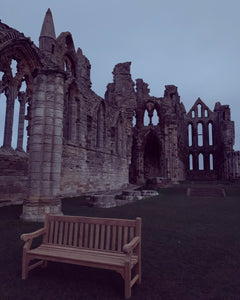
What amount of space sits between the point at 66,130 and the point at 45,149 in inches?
293

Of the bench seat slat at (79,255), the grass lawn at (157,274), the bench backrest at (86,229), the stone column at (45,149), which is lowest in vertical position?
the grass lawn at (157,274)

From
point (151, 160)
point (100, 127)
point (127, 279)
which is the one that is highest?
point (100, 127)

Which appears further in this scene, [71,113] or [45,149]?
[71,113]

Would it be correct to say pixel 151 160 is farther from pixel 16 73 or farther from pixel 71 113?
pixel 16 73

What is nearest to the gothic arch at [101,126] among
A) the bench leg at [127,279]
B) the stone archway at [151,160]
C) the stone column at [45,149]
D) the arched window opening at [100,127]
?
the arched window opening at [100,127]

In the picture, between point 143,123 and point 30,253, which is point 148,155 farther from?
point 30,253

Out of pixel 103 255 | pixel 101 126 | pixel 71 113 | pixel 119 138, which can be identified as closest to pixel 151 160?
pixel 119 138

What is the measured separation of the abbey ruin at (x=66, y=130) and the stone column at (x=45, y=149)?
0.03 metres

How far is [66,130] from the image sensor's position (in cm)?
1484

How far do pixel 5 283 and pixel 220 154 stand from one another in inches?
1627

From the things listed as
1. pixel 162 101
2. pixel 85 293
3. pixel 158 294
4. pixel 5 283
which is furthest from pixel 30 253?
pixel 162 101

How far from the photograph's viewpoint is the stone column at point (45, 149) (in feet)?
24.4

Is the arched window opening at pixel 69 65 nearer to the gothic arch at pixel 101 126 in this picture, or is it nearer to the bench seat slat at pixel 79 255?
the gothic arch at pixel 101 126

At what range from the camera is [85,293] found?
2.79 meters
